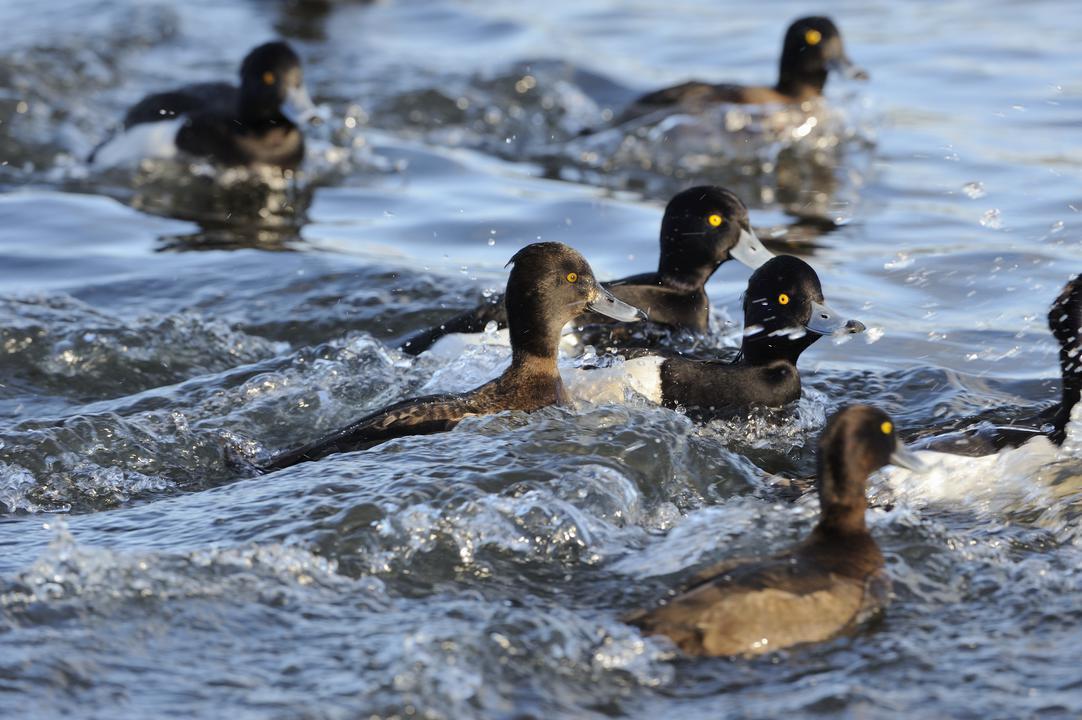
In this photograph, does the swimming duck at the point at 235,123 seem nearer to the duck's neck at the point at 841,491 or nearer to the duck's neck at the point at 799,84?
the duck's neck at the point at 799,84

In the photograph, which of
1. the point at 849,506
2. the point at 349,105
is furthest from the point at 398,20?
the point at 849,506

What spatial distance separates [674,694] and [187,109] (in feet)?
29.9

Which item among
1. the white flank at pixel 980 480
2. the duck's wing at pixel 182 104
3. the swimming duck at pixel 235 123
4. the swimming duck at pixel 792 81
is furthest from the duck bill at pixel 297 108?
the white flank at pixel 980 480

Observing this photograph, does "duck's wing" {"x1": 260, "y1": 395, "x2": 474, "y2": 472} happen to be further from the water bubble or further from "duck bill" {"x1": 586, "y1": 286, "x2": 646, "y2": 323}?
the water bubble

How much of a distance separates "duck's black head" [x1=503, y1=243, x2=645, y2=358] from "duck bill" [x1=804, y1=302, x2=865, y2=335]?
1078mm

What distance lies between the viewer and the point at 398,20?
18062mm

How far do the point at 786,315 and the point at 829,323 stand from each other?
0.67 feet

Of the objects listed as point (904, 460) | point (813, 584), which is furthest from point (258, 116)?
point (813, 584)

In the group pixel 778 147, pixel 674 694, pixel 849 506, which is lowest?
pixel 674 694

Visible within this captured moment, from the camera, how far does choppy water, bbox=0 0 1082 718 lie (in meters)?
4.64

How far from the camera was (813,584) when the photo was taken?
487 centimetres

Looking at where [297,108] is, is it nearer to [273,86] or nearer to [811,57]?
[273,86]

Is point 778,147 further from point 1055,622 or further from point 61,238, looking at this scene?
point 1055,622

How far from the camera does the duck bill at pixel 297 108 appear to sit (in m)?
12.0
